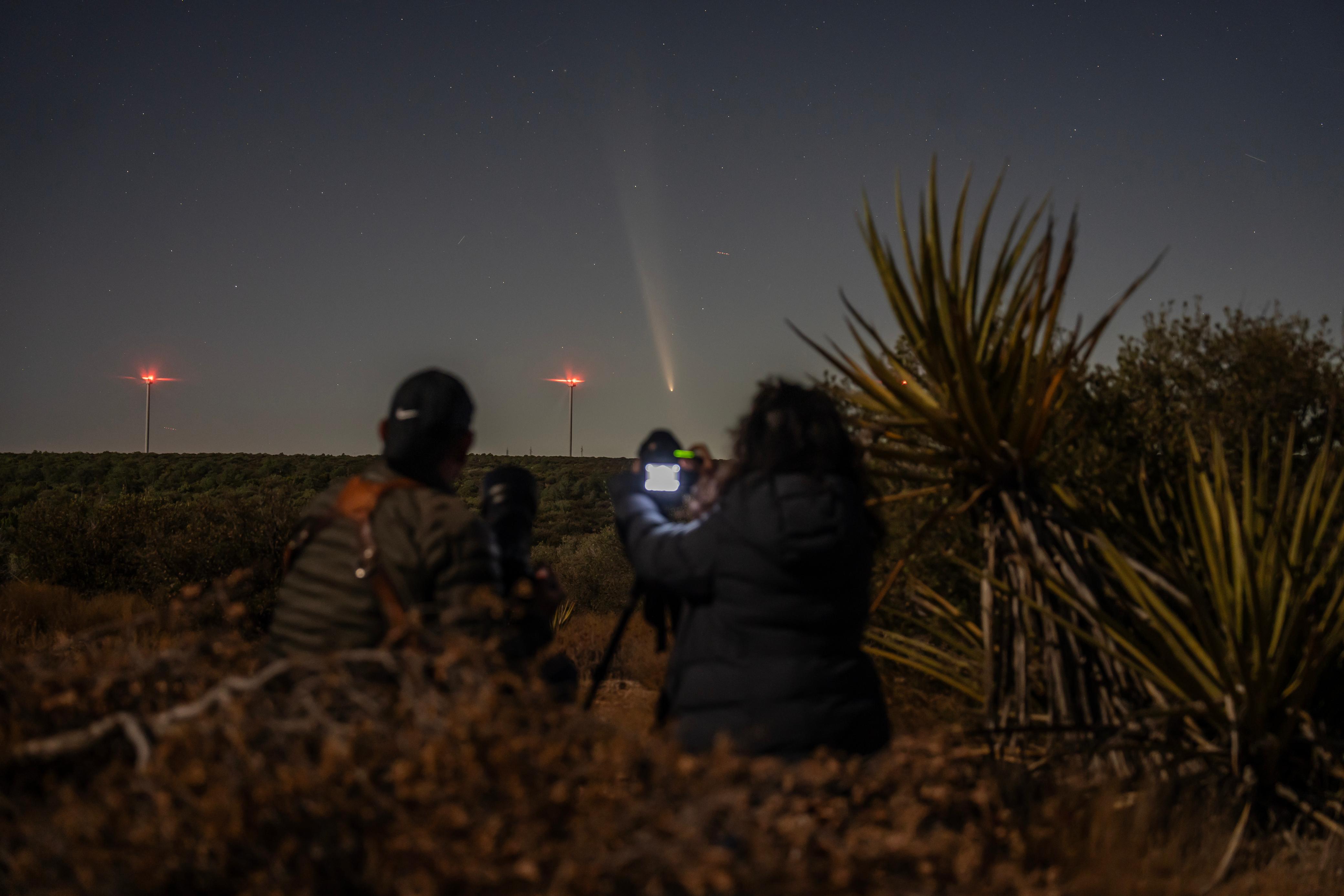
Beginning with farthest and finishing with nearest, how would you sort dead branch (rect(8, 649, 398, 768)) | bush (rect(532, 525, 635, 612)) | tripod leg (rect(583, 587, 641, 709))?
1. bush (rect(532, 525, 635, 612))
2. tripod leg (rect(583, 587, 641, 709))
3. dead branch (rect(8, 649, 398, 768))

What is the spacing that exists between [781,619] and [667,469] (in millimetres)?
662

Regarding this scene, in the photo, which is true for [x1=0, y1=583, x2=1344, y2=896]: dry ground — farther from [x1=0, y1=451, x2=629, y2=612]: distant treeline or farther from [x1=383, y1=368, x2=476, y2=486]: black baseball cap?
[x1=0, y1=451, x2=629, y2=612]: distant treeline

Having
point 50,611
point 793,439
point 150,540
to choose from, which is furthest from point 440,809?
point 150,540

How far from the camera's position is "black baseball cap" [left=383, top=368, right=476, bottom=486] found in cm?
223

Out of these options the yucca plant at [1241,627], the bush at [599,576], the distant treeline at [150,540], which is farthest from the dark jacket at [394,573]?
the bush at [599,576]

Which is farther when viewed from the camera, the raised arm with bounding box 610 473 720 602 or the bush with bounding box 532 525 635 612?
the bush with bounding box 532 525 635 612

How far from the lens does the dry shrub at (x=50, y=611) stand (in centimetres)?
697

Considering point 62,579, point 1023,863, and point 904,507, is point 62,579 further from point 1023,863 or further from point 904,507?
point 1023,863

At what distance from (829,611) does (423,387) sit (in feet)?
4.01

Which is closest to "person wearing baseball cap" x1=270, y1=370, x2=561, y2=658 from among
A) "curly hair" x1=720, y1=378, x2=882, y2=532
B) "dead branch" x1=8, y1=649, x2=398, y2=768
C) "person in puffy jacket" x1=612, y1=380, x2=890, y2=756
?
"dead branch" x1=8, y1=649, x2=398, y2=768

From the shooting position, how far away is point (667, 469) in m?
2.63

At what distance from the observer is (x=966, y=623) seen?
14.2 ft

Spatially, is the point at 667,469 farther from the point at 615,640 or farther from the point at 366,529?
the point at 366,529

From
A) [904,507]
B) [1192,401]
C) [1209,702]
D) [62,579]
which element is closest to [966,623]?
[904,507]
